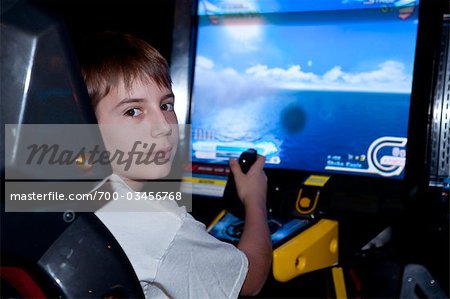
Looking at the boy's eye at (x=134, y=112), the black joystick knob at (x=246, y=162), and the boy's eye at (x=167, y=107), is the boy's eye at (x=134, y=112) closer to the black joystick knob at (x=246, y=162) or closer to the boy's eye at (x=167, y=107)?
the boy's eye at (x=167, y=107)

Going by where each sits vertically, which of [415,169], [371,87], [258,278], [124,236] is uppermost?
[371,87]

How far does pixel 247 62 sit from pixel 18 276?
4.81 ft

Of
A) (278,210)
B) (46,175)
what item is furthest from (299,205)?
(46,175)

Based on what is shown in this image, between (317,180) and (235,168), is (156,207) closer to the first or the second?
(235,168)

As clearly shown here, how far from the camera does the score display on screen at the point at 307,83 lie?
6.01 feet

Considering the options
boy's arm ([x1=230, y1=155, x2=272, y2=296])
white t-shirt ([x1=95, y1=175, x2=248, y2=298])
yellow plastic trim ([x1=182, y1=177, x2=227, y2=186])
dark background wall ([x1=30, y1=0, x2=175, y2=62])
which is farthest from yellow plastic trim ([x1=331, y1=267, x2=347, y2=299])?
dark background wall ([x1=30, y1=0, x2=175, y2=62])

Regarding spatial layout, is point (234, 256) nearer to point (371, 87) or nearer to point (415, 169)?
point (415, 169)

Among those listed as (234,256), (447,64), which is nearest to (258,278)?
(234,256)

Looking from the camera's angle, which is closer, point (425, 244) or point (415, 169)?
point (415, 169)

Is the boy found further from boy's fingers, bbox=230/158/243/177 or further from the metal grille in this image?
the metal grille

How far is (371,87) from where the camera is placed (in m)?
1.86

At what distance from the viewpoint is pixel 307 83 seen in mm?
1961

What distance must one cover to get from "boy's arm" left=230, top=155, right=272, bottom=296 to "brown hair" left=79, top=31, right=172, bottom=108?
413 mm

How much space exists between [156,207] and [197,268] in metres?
0.14
